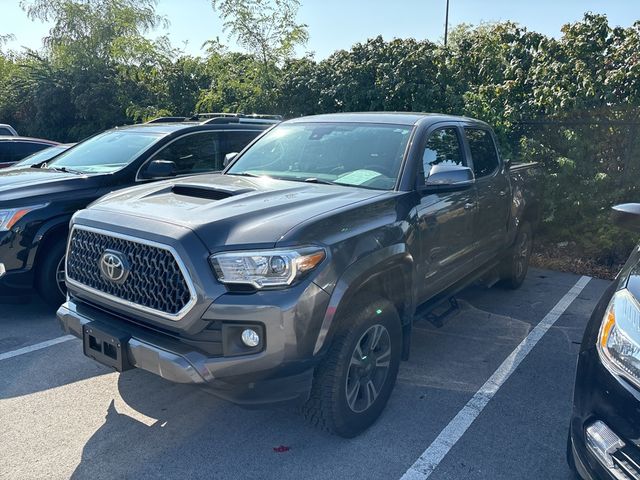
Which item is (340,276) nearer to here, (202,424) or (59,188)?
(202,424)

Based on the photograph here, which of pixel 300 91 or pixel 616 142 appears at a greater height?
pixel 300 91

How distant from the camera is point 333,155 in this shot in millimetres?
3912

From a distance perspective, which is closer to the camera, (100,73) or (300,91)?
(300,91)

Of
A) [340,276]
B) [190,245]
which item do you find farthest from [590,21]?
[190,245]

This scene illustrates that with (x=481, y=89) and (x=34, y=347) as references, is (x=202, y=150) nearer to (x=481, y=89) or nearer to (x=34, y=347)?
(x=34, y=347)

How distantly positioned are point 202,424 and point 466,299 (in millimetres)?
3434

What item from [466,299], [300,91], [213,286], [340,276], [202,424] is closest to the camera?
[213,286]

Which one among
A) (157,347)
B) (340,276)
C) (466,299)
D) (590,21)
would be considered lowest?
(466,299)

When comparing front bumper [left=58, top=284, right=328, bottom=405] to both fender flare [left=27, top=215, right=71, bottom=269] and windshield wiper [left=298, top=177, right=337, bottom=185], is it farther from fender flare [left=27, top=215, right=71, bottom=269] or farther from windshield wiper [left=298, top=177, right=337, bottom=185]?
fender flare [left=27, top=215, right=71, bottom=269]

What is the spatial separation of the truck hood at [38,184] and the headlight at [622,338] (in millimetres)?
4431

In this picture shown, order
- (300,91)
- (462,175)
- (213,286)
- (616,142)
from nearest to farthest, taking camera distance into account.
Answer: (213,286) → (462,175) → (616,142) → (300,91)

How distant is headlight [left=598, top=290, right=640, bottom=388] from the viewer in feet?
6.72

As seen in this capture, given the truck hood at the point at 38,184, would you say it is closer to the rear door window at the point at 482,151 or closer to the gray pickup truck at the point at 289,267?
the gray pickup truck at the point at 289,267

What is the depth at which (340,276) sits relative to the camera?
2.71 m
